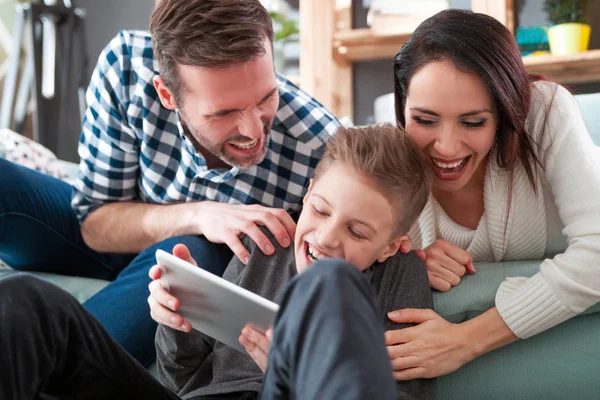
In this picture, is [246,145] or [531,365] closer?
[531,365]

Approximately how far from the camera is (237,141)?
151 centimetres

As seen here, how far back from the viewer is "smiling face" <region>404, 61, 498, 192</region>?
4.13 ft

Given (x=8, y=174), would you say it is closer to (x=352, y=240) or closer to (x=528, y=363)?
(x=352, y=240)

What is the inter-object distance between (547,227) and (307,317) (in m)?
0.81

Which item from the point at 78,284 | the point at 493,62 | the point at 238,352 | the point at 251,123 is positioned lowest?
the point at 78,284

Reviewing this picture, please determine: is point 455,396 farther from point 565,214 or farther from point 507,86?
point 507,86

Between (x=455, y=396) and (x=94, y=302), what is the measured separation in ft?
2.46

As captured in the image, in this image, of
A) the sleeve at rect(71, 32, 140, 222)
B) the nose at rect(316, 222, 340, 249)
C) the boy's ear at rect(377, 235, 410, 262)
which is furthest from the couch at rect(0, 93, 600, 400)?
the sleeve at rect(71, 32, 140, 222)

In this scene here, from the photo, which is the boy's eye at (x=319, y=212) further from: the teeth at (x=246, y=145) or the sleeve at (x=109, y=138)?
the sleeve at (x=109, y=138)

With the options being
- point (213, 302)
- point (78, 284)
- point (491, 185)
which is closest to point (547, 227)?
point (491, 185)

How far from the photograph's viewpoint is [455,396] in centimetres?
115

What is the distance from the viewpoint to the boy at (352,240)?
1.14 m

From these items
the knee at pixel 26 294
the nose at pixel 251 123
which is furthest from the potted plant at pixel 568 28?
the knee at pixel 26 294

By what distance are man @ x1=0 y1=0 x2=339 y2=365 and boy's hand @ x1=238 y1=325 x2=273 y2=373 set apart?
33cm
